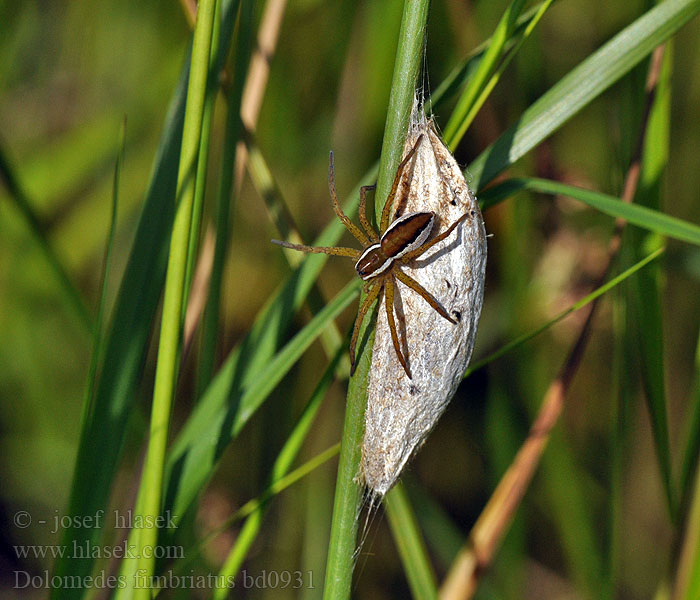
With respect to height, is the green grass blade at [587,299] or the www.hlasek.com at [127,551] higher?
the green grass blade at [587,299]

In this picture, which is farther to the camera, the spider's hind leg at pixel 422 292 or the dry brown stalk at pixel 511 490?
the dry brown stalk at pixel 511 490

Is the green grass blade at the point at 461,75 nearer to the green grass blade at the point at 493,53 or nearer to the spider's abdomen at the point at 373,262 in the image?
the green grass blade at the point at 493,53

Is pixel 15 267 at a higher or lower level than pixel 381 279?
higher

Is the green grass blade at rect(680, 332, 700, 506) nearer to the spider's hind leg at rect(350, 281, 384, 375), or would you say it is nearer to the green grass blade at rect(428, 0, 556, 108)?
the spider's hind leg at rect(350, 281, 384, 375)

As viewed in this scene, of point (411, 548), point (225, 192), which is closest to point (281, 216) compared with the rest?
point (225, 192)

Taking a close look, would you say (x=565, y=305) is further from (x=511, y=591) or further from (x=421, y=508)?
(x=511, y=591)

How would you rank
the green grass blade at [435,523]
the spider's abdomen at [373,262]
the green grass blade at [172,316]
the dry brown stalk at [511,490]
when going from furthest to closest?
the green grass blade at [435,523] → the dry brown stalk at [511,490] → the spider's abdomen at [373,262] → the green grass blade at [172,316]

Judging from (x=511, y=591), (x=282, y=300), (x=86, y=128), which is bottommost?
(x=511, y=591)

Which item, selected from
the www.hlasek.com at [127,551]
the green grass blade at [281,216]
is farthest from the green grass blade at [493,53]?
the www.hlasek.com at [127,551]

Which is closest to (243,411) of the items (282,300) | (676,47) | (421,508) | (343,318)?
(282,300)
